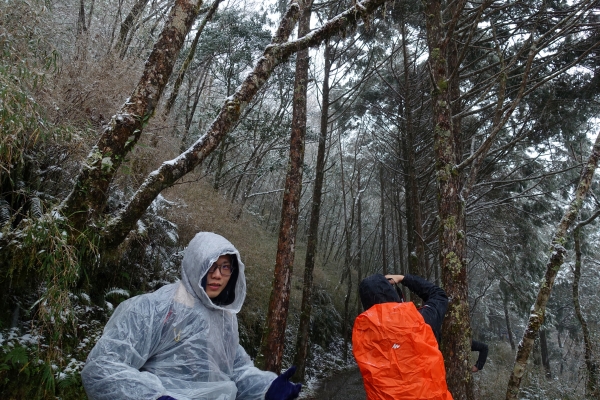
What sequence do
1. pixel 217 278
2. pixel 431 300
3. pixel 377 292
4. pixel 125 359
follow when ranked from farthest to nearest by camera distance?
pixel 431 300, pixel 377 292, pixel 217 278, pixel 125 359

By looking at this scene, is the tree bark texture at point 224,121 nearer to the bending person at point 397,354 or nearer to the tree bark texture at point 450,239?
the tree bark texture at point 450,239

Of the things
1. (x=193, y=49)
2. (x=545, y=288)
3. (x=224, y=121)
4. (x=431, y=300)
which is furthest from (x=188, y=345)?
(x=193, y=49)

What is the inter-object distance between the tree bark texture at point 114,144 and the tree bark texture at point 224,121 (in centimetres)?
34

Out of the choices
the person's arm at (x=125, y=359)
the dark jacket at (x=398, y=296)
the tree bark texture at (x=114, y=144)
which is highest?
the tree bark texture at (x=114, y=144)

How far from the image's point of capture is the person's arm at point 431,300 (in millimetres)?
2736

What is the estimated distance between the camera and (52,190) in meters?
5.18

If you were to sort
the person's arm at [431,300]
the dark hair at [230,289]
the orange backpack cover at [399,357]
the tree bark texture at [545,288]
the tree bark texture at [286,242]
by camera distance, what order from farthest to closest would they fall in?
1. the tree bark texture at [286,242]
2. the tree bark texture at [545,288]
3. the person's arm at [431,300]
4. the dark hair at [230,289]
5. the orange backpack cover at [399,357]

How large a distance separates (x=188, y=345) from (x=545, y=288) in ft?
15.0

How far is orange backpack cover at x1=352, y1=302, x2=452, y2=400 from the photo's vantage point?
229cm

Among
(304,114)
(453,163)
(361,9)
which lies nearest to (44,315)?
(453,163)

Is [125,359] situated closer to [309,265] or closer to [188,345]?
[188,345]

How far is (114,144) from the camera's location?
385 centimetres

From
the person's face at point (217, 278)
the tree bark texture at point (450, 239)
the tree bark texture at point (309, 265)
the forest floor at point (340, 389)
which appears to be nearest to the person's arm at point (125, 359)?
the person's face at point (217, 278)

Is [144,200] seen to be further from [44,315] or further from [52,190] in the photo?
[52,190]
